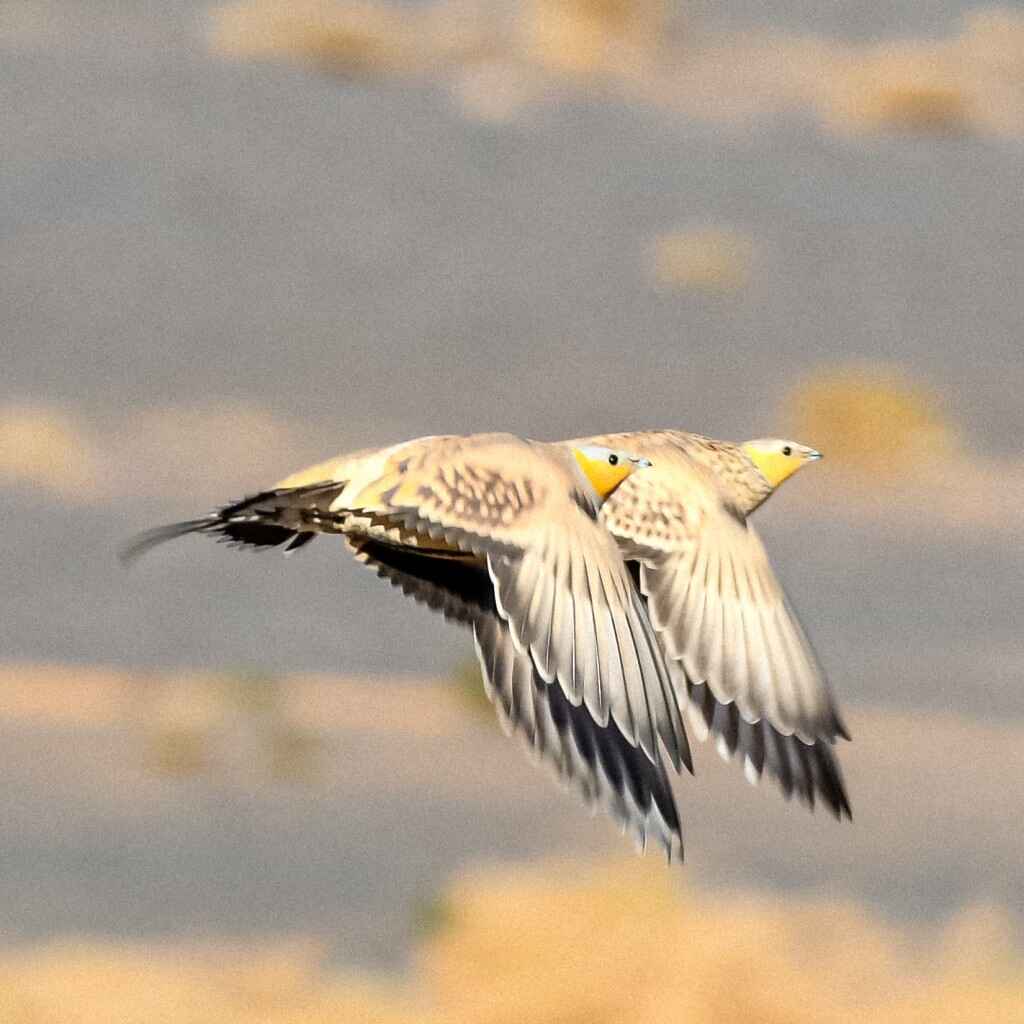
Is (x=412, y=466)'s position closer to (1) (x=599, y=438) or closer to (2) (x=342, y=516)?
(2) (x=342, y=516)

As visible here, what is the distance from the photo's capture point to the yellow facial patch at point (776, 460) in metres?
9.13

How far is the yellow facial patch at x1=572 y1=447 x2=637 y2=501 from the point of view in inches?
318

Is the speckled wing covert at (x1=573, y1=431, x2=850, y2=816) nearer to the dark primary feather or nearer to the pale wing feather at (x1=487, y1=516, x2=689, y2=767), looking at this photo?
the dark primary feather

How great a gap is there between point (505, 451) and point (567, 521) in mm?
290

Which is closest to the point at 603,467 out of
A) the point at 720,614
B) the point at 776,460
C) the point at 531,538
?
the point at 531,538

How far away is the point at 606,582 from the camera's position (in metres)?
7.57

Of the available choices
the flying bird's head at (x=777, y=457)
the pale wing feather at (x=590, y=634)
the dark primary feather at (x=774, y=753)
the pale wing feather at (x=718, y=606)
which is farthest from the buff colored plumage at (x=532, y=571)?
the flying bird's head at (x=777, y=457)

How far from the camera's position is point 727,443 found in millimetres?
9195

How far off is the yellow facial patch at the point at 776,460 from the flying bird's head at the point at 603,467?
3.55ft

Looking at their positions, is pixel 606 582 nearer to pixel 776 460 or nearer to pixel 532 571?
pixel 532 571

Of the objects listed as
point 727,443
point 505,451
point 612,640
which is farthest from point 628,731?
point 727,443

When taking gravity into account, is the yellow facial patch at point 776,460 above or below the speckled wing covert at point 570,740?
above

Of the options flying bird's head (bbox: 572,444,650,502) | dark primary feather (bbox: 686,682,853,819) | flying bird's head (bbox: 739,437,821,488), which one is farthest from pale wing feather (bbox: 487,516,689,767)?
flying bird's head (bbox: 739,437,821,488)

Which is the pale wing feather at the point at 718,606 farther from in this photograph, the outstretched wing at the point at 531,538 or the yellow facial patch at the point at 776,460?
the outstretched wing at the point at 531,538
